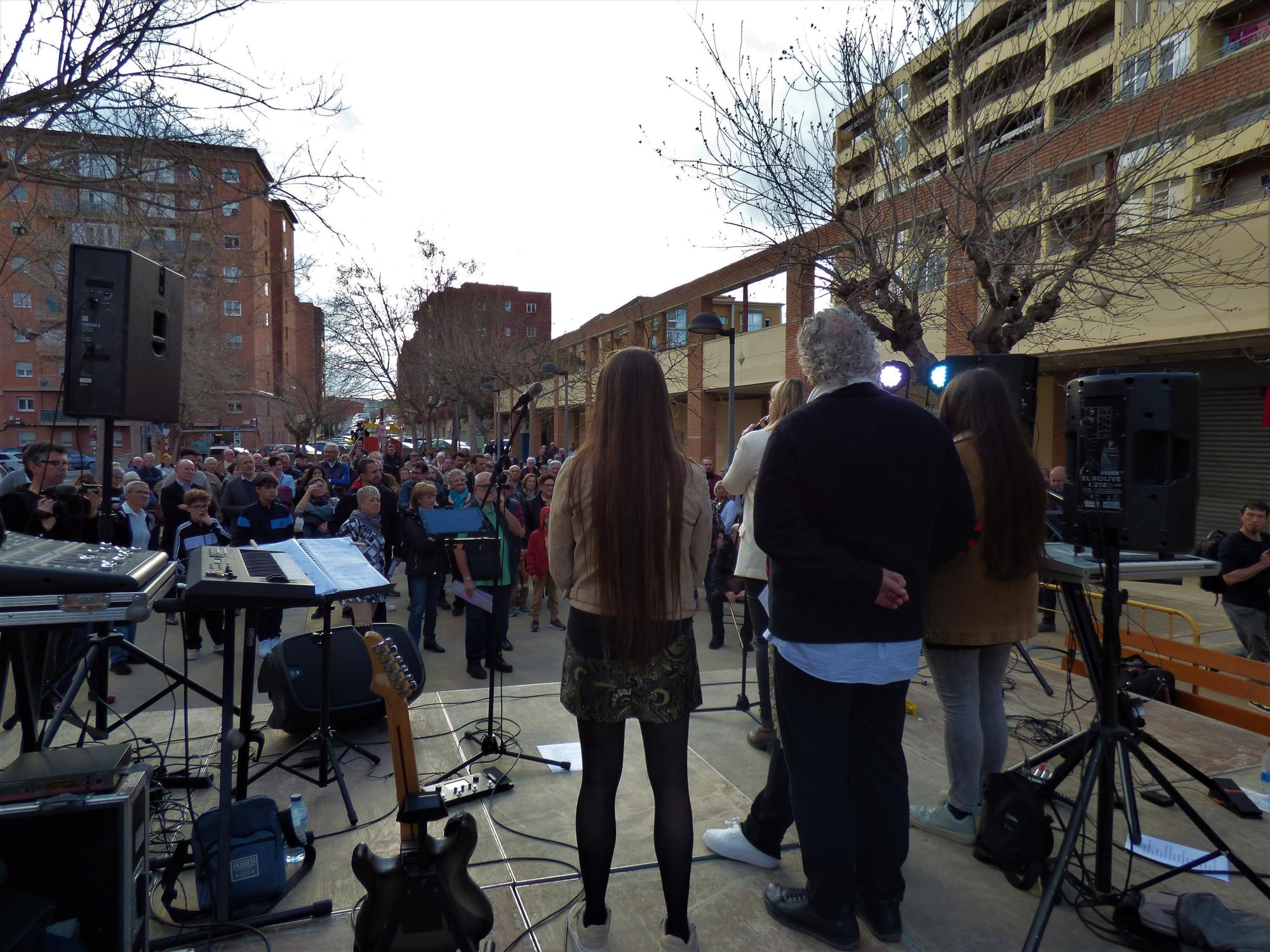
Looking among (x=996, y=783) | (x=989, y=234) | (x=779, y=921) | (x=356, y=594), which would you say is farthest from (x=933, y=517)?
(x=989, y=234)

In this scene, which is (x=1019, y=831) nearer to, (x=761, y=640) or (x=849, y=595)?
(x=849, y=595)

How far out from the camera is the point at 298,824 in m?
3.36

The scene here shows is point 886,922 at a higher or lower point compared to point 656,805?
lower

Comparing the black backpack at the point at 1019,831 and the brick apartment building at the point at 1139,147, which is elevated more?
the brick apartment building at the point at 1139,147

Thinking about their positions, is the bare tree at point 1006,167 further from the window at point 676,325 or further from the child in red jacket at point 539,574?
the window at point 676,325

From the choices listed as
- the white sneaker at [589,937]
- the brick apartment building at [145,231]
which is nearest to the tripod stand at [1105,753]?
the white sneaker at [589,937]

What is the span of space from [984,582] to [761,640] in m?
1.37

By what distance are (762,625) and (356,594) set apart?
6.80ft

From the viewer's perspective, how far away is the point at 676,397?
88.0 feet

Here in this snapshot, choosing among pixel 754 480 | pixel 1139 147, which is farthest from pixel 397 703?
pixel 1139 147

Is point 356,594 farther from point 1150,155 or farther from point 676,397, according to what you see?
point 676,397

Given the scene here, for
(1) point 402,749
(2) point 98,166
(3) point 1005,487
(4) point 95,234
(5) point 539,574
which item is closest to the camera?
(1) point 402,749

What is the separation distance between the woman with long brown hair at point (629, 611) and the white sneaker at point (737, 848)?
0.73 meters

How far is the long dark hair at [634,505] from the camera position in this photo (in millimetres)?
2299
